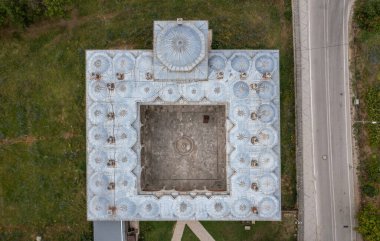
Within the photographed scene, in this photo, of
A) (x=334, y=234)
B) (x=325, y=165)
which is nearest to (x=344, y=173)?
(x=325, y=165)

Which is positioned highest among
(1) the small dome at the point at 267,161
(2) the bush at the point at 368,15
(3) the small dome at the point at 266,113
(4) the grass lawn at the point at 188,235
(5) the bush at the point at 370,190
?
(2) the bush at the point at 368,15

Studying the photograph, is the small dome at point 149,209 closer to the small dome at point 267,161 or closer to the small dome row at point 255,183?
the small dome row at point 255,183

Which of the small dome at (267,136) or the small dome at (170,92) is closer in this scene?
the small dome at (170,92)

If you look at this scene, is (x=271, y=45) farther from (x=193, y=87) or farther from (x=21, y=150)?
(x=21, y=150)

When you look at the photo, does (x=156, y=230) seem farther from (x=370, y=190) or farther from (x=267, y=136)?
(x=370, y=190)

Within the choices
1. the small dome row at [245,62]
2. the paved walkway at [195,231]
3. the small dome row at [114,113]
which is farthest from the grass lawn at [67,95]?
the small dome row at [114,113]

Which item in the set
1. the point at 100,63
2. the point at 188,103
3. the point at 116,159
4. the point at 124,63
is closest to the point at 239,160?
the point at 188,103
